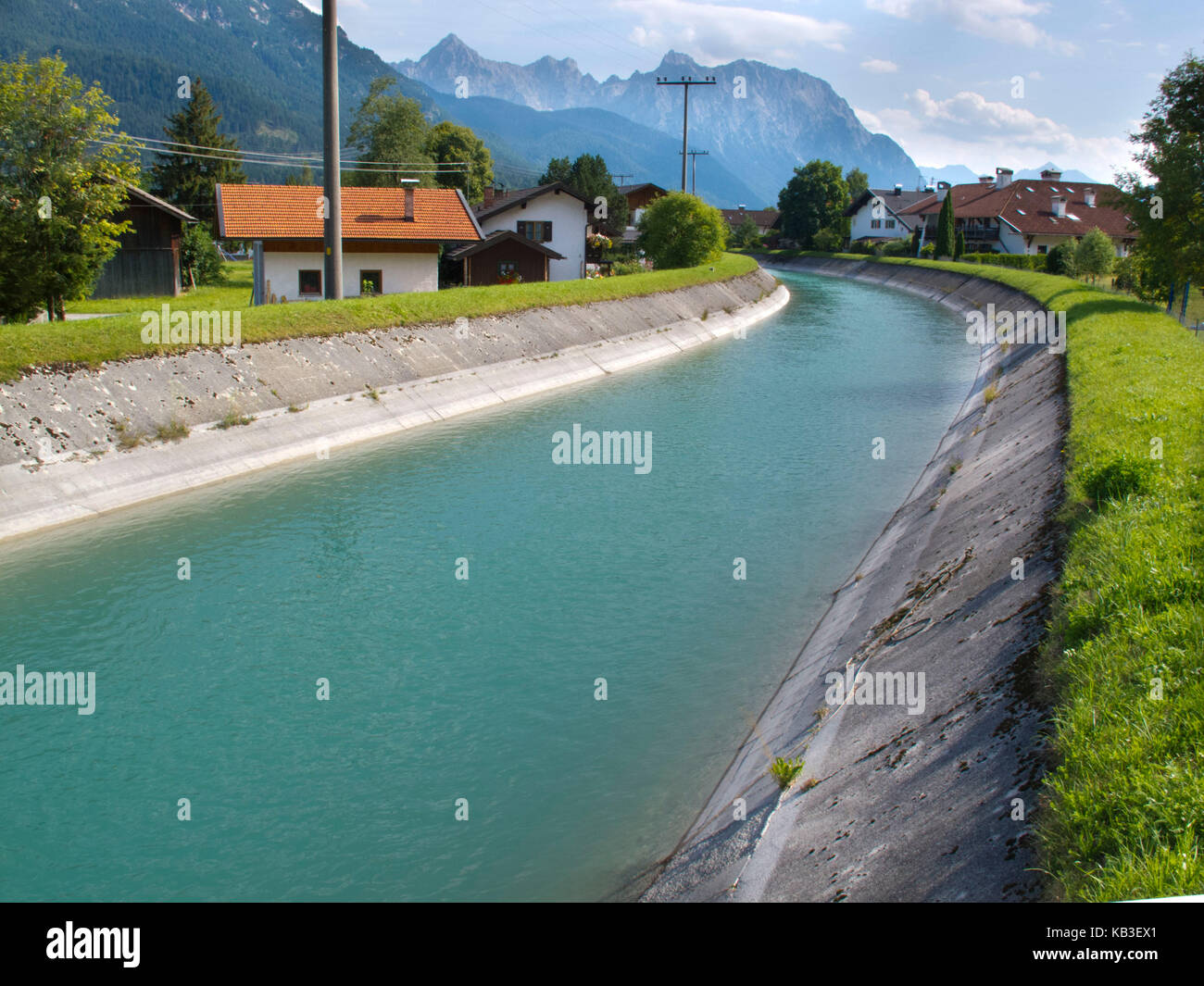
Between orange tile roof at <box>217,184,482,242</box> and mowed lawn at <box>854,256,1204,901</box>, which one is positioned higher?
orange tile roof at <box>217,184,482,242</box>

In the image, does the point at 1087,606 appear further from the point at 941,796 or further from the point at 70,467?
the point at 70,467

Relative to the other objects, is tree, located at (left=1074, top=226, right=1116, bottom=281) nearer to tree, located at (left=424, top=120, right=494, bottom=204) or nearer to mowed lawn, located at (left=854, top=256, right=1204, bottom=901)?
tree, located at (left=424, top=120, right=494, bottom=204)

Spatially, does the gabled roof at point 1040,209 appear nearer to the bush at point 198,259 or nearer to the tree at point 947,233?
the tree at point 947,233

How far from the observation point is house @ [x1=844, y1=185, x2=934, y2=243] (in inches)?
4857

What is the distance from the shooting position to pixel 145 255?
49.2 m

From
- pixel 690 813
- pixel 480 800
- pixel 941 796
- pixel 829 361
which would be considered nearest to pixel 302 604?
pixel 480 800

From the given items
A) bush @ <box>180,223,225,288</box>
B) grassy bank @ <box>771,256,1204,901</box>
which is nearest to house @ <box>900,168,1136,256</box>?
bush @ <box>180,223,225,288</box>

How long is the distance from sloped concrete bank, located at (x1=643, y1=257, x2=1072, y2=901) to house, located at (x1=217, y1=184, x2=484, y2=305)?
36.6 m

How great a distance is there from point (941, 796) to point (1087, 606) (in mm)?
2699

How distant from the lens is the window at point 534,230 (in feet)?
212

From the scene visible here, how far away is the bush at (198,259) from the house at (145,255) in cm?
422

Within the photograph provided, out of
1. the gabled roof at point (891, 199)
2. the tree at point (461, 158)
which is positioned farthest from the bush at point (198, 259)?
the gabled roof at point (891, 199)

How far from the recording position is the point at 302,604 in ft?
52.7

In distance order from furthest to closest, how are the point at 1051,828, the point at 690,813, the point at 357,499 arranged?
1. the point at 357,499
2. the point at 690,813
3. the point at 1051,828
